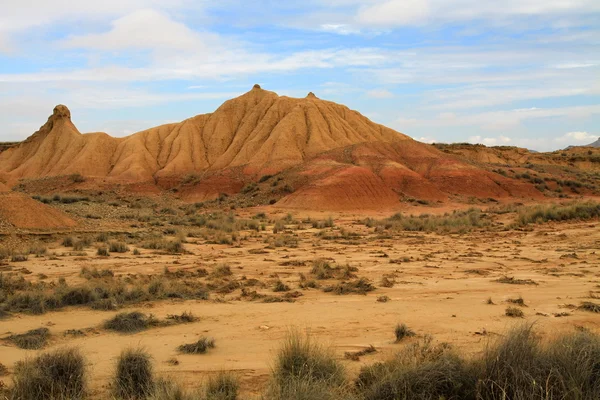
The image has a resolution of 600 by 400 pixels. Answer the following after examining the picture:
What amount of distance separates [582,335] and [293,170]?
150 ft

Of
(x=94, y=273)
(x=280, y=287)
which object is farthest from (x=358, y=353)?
(x=94, y=273)

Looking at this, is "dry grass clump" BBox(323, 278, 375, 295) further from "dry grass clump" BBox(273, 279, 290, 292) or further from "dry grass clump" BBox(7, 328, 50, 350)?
"dry grass clump" BBox(7, 328, 50, 350)

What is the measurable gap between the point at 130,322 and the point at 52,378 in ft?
10.7

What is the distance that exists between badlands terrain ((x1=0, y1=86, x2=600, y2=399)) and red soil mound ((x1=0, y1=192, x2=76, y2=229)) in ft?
0.26

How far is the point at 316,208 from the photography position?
4119 centimetres

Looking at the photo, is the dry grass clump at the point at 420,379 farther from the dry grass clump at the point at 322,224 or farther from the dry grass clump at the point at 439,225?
the dry grass clump at the point at 322,224

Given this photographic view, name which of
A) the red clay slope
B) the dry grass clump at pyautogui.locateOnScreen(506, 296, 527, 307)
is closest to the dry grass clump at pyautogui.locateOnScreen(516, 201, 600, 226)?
the dry grass clump at pyautogui.locateOnScreen(506, 296, 527, 307)

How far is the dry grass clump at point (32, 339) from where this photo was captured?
849 centimetres

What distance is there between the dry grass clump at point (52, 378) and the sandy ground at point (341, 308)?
1.03ft

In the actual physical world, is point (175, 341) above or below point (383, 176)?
below

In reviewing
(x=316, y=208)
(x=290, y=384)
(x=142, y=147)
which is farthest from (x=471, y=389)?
(x=142, y=147)

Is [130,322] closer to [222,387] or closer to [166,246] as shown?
[222,387]

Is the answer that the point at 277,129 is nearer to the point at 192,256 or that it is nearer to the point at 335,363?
the point at 192,256

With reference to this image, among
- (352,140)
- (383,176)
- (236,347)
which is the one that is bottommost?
(236,347)
